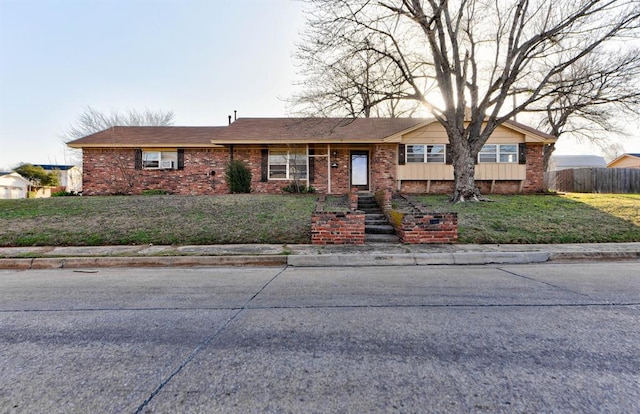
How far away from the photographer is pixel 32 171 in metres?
33.3

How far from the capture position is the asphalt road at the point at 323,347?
193 cm

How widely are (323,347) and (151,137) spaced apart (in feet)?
60.1

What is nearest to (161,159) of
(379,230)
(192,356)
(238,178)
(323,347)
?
(238,178)

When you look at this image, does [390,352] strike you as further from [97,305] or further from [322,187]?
[322,187]

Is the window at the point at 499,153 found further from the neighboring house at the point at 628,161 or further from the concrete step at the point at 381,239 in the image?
the neighboring house at the point at 628,161

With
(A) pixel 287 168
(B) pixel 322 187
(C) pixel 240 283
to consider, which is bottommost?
(C) pixel 240 283

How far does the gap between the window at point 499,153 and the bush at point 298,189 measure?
9133 millimetres

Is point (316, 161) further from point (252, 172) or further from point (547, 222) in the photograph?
point (547, 222)

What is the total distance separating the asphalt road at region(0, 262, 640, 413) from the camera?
193 centimetres

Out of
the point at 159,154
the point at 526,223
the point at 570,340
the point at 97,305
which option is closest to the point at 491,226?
the point at 526,223

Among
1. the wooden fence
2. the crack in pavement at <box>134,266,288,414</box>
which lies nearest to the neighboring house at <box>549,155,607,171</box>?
the wooden fence

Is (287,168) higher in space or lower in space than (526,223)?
higher

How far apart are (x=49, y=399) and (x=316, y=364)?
Result: 169 cm

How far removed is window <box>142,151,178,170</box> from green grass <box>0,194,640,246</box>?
5.24 metres
